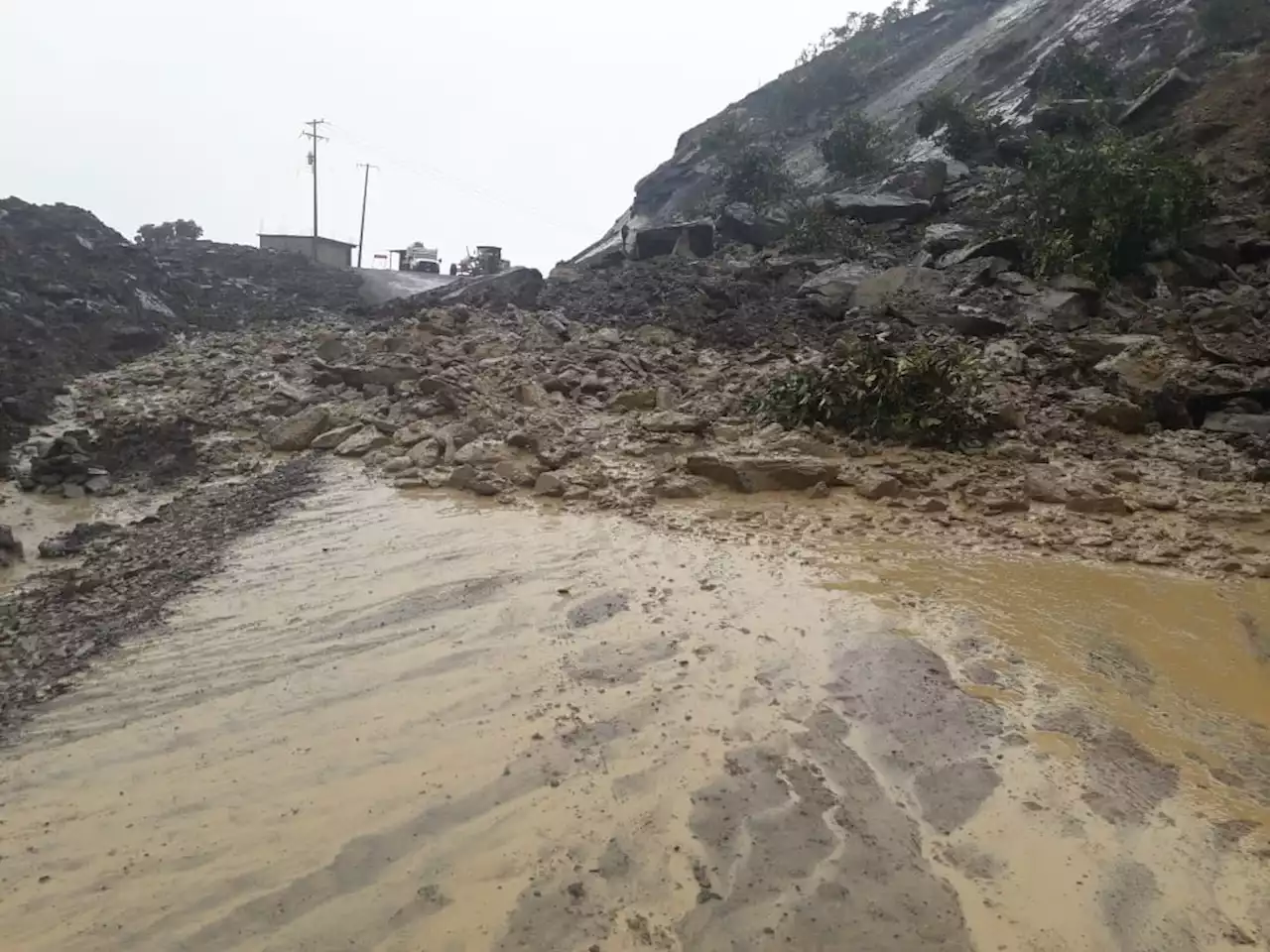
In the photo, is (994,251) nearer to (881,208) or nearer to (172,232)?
(881,208)

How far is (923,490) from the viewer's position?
631 centimetres

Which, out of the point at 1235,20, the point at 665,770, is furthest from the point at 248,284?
the point at 1235,20

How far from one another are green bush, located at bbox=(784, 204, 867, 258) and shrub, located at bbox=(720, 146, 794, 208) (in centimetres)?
538

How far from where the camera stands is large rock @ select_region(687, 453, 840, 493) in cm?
661

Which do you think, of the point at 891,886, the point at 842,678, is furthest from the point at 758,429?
the point at 891,886

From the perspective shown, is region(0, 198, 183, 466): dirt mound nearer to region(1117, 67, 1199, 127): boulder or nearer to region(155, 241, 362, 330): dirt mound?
region(155, 241, 362, 330): dirt mound

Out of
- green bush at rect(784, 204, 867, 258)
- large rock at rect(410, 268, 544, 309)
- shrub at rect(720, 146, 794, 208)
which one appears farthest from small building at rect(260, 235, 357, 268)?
green bush at rect(784, 204, 867, 258)

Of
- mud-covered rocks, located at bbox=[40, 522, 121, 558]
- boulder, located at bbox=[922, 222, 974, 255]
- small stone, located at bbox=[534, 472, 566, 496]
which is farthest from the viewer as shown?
boulder, located at bbox=[922, 222, 974, 255]

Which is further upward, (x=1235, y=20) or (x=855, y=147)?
(x=1235, y=20)

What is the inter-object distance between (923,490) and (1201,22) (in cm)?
1781

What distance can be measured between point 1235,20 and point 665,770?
846 inches

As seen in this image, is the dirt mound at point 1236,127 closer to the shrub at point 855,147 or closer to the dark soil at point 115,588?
the shrub at point 855,147

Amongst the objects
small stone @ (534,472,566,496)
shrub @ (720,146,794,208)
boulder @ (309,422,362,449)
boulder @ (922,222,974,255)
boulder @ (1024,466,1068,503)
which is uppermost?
shrub @ (720,146,794,208)

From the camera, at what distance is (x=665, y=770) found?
2963 millimetres
